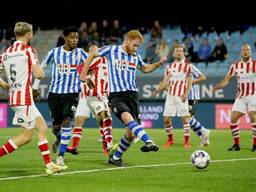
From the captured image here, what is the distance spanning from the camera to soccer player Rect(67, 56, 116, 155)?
1209 cm

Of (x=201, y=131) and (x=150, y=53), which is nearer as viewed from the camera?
(x=201, y=131)

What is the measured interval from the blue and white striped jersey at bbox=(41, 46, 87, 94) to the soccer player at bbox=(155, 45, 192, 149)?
13.8ft

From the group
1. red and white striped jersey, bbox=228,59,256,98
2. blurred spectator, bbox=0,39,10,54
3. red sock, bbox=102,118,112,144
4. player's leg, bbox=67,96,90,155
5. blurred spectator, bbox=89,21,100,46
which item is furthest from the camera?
blurred spectator, bbox=0,39,10,54

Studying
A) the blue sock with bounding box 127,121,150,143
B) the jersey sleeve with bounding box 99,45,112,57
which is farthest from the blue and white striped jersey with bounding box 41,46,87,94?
the blue sock with bounding box 127,121,150,143

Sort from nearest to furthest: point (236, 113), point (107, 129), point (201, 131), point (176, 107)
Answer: point (107, 129) → point (236, 113) → point (201, 131) → point (176, 107)

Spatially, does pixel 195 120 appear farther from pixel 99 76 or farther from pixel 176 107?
pixel 99 76

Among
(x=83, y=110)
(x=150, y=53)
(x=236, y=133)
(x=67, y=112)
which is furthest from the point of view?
(x=150, y=53)

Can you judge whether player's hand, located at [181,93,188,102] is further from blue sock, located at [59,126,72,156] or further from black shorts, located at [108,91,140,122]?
black shorts, located at [108,91,140,122]

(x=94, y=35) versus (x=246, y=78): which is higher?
(x=94, y=35)

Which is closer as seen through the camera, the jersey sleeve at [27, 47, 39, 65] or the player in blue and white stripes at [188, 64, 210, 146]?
the jersey sleeve at [27, 47, 39, 65]

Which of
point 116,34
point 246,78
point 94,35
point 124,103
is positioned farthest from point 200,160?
point 116,34

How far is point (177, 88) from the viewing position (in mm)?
15062

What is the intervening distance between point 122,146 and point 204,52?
15185mm

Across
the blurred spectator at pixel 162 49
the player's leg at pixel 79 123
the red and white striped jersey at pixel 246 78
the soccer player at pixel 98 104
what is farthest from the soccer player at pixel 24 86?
the blurred spectator at pixel 162 49
